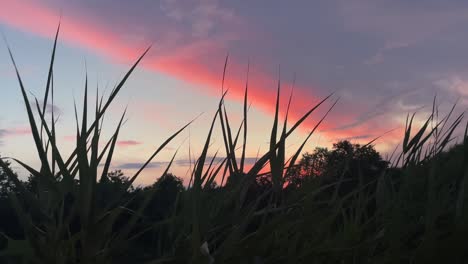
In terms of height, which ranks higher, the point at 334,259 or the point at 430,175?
the point at 430,175

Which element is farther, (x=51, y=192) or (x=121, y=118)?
(x=121, y=118)

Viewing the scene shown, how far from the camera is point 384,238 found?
2.58 m

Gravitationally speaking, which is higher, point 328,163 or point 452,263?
point 328,163

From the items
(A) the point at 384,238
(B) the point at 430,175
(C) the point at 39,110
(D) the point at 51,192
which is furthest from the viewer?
(B) the point at 430,175

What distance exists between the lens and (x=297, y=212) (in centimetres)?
215

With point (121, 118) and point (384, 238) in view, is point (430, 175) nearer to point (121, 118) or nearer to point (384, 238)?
point (384, 238)

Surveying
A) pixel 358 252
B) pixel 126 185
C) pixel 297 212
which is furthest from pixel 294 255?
pixel 126 185

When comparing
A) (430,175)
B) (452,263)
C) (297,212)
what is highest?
(430,175)

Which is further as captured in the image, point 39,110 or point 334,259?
point 334,259

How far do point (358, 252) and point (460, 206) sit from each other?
614 millimetres

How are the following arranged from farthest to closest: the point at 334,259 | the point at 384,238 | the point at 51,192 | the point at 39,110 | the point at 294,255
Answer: the point at 384,238
the point at 334,259
the point at 294,255
the point at 39,110
the point at 51,192

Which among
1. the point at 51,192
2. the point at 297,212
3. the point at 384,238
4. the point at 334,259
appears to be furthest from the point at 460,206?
the point at 51,192

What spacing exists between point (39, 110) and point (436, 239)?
5.81ft

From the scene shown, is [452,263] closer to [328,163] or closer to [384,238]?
[384,238]
